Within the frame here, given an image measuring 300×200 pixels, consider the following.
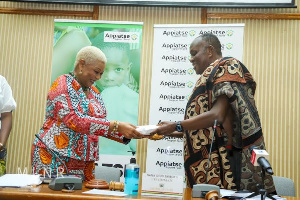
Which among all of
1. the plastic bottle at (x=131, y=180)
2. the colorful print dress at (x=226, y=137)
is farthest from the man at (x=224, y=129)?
the plastic bottle at (x=131, y=180)

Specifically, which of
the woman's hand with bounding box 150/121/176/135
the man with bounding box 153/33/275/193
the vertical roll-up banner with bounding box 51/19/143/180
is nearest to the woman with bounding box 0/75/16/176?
the vertical roll-up banner with bounding box 51/19/143/180

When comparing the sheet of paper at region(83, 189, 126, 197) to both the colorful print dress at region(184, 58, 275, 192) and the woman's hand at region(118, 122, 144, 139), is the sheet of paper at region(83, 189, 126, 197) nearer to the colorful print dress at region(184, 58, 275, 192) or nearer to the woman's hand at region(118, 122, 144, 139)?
the colorful print dress at region(184, 58, 275, 192)

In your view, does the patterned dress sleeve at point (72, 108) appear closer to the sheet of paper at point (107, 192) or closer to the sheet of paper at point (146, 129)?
the sheet of paper at point (146, 129)

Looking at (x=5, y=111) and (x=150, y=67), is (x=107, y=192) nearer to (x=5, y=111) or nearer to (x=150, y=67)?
(x=5, y=111)

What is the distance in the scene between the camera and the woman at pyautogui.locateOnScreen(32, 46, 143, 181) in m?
2.37

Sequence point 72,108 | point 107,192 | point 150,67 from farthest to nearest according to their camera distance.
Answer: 1. point 150,67
2. point 72,108
3. point 107,192

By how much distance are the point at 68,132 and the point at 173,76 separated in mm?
1869

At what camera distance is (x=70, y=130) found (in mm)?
2434

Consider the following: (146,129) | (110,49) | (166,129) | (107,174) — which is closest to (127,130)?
(146,129)

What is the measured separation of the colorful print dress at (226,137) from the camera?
219cm

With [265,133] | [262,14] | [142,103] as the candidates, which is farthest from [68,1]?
[265,133]

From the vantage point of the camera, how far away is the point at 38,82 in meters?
4.48

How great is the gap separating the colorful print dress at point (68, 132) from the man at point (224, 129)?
61 cm

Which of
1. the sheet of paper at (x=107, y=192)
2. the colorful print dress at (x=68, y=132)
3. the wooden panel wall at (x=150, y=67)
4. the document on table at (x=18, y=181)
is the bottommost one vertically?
the sheet of paper at (x=107, y=192)
